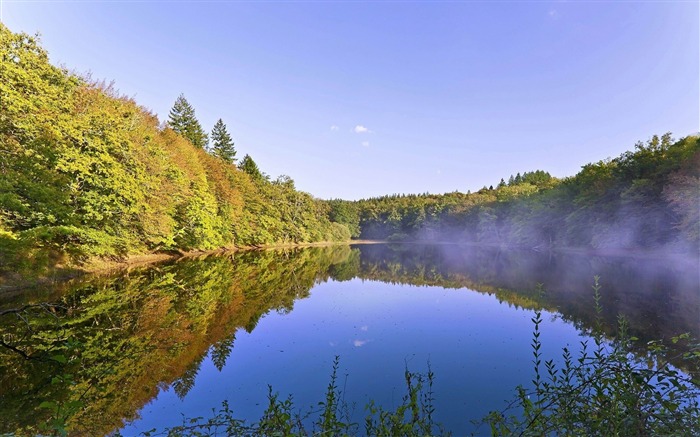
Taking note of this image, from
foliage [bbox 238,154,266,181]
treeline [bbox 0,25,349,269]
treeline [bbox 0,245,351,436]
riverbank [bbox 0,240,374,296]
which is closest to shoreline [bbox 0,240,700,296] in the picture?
riverbank [bbox 0,240,374,296]

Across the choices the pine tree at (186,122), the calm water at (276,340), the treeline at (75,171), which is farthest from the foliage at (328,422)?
the pine tree at (186,122)

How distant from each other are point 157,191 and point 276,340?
21.4 meters

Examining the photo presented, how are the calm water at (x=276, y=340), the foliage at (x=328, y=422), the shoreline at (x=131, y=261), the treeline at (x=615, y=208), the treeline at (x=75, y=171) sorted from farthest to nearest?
the treeline at (x=615, y=208)
the treeline at (x=75, y=171)
the shoreline at (x=131, y=261)
the calm water at (x=276, y=340)
the foliage at (x=328, y=422)

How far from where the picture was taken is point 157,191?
27594 millimetres

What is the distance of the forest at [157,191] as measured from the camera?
1803cm

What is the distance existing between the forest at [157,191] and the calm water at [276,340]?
423 centimetres

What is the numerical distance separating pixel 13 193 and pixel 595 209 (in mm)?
57657

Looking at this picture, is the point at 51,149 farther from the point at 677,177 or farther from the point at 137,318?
the point at 677,177

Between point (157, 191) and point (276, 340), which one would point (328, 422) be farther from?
point (157, 191)

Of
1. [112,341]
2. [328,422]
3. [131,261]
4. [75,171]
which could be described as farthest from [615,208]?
[75,171]

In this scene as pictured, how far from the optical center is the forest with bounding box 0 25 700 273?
18031 millimetres

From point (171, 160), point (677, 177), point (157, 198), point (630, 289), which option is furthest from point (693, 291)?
point (171, 160)

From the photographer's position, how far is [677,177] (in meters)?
30.8

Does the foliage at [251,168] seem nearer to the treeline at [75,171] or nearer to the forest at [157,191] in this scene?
the forest at [157,191]
